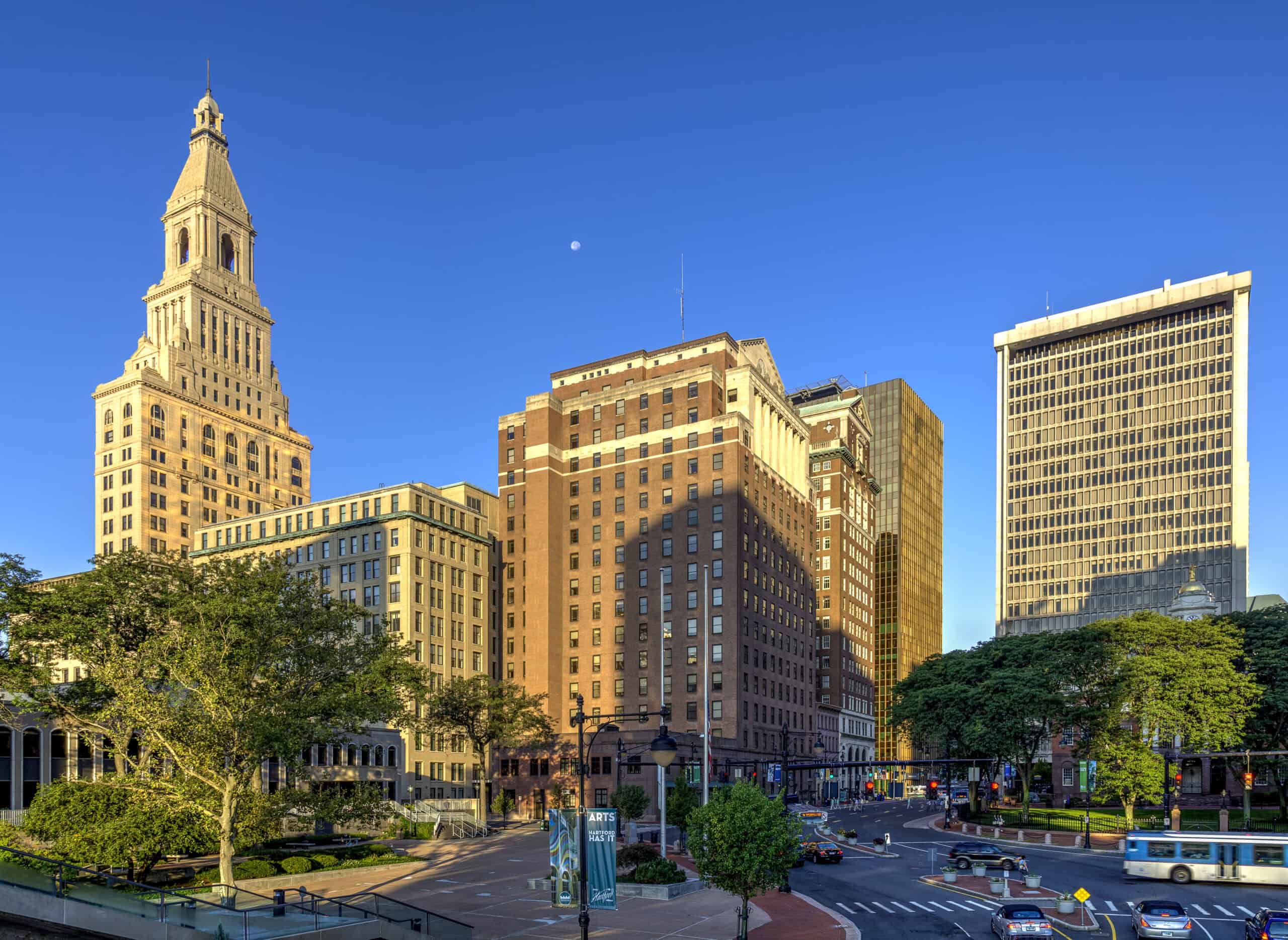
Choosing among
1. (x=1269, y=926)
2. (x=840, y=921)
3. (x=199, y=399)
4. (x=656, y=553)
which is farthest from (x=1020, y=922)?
(x=199, y=399)

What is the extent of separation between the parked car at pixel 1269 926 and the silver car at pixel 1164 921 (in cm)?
208

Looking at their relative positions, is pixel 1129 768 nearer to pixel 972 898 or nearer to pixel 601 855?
pixel 972 898

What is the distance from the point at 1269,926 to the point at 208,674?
1636 inches

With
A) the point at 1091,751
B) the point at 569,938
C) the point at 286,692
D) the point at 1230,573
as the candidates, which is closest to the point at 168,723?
the point at 286,692

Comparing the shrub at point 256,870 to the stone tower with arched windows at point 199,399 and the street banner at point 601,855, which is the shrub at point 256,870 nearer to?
the street banner at point 601,855

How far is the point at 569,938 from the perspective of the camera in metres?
39.3

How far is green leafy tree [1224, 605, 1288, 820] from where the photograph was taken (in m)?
81.7

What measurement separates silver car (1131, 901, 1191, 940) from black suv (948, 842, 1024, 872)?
20.9 metres

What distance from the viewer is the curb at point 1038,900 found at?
136ft

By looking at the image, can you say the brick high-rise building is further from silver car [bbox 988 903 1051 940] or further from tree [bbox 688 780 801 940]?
tree [bbox 688 780 801 940]

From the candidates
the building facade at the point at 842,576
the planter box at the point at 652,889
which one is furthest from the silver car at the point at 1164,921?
the building facade at the point at 842,576

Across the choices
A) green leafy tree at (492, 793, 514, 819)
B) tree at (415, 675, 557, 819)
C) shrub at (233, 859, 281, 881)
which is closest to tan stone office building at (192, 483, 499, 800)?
green leafy tree at (492, 793, 514, 819)

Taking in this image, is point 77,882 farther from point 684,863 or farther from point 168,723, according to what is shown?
point 684,863

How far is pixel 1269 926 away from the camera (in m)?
34.8
